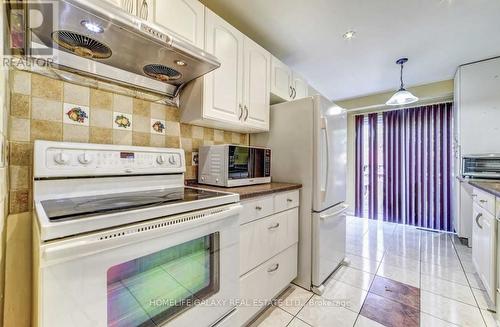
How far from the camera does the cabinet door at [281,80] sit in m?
2.00

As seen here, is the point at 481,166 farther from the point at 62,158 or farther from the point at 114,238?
the point at 62,158

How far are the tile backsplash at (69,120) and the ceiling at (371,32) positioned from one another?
3.32 feet

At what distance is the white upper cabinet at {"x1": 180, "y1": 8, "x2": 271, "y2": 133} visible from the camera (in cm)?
141

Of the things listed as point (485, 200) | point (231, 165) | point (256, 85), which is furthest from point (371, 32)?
point (231, 165)

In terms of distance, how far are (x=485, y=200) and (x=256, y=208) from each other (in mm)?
1734

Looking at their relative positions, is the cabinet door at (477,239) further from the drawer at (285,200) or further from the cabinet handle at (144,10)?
the cabinet handle at (144,10)

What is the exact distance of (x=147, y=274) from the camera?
0.78 meters

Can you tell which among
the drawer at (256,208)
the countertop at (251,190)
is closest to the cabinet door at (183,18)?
the countertop at (251,190)

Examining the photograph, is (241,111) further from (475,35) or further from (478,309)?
(475,35)

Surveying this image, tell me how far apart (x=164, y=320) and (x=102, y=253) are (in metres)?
Answer: 0.41

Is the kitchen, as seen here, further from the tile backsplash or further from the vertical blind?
the vertical blind

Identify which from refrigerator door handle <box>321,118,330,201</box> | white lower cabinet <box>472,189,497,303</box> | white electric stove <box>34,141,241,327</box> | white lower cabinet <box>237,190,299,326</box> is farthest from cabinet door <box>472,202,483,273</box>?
white electric stove <box>34,141,241,327</box>

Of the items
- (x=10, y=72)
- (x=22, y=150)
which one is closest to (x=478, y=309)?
(x=22, y=150)

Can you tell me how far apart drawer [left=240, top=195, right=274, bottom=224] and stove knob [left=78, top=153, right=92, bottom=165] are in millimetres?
811
